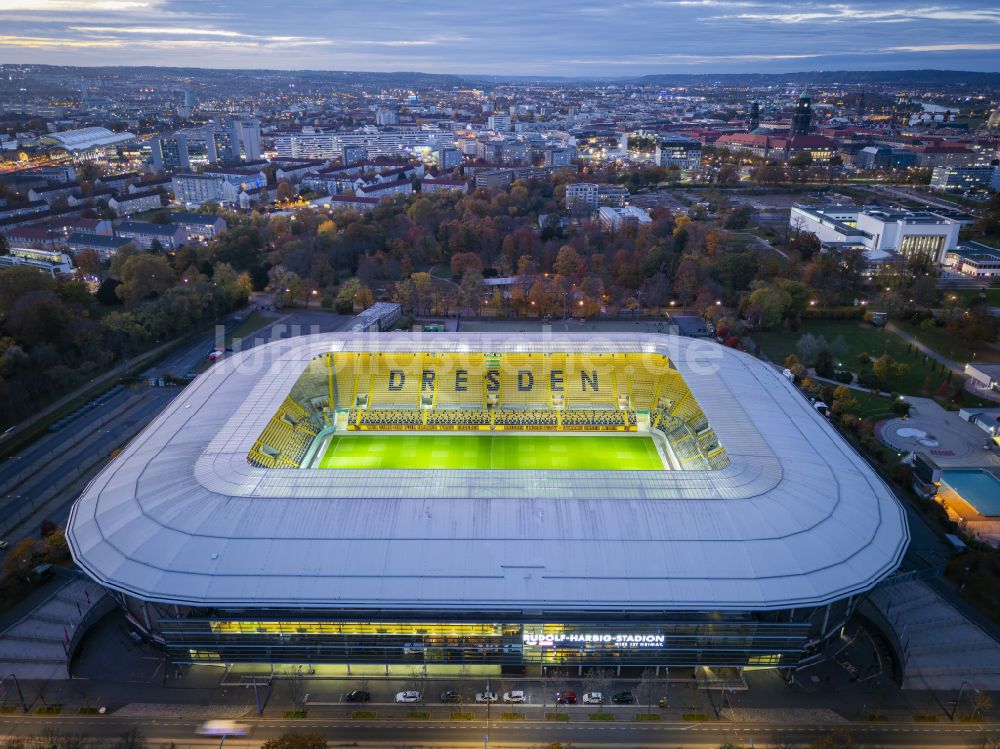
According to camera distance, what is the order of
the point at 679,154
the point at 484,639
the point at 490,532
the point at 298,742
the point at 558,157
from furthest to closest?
the point at 558,157 < the point at 679,154 < the point at 490,532 < the point at 484,639 < the point at 298,742

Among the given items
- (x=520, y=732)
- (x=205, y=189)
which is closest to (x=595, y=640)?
(x=520, y=732)

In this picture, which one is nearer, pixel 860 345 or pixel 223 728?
pixel 223 728

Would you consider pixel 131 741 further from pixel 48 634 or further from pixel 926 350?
pixel 926 350

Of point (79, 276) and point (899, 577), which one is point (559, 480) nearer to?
point (899, 577)

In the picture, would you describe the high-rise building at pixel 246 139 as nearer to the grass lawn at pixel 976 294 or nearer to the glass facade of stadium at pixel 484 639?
the grass lawn at pixel 976 294

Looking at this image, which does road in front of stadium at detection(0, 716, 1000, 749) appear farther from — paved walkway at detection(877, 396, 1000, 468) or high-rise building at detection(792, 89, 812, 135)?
high-rise building at detection(792, 89, 812, 135)

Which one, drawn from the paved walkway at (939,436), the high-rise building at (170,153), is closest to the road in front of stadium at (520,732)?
the paved walkway at (939,436)

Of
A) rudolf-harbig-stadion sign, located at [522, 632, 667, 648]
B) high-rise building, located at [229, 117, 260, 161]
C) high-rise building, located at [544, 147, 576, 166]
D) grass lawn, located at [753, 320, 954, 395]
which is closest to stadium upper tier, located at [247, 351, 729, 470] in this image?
grass lawn, located at [753, 320, 954, 395]
